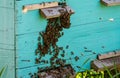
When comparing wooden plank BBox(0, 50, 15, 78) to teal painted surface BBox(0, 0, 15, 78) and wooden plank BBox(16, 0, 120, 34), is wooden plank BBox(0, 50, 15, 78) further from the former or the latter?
wooden plank BBox(16, 0, 120, 34)

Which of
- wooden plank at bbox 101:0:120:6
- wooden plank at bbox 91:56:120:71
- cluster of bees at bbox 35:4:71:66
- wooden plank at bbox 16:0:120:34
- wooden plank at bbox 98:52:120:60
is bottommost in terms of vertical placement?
wooden plank at bbox 91:56:120:71

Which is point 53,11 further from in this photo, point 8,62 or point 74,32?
point 8,62

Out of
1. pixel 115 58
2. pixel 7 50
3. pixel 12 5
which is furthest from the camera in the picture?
pixel 115 58

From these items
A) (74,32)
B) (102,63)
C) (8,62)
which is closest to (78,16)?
(74,32)

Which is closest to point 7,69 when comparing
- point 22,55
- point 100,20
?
point 22,55

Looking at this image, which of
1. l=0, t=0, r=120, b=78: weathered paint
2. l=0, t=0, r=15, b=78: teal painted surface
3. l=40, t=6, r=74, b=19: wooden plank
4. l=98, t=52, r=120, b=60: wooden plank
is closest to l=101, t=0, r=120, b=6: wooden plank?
l=0, t=0, r=120, b=78: weathered paint

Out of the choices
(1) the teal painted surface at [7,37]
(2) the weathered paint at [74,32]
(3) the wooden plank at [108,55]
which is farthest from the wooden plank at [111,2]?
(1) the teal painted surface at [7,37]

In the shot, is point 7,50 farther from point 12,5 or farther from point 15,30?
point 12,5
